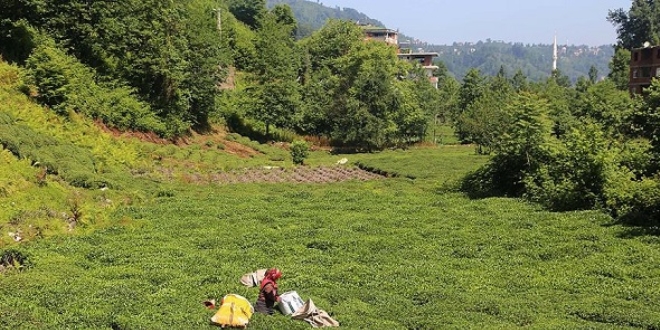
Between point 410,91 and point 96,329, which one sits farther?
point 410,91

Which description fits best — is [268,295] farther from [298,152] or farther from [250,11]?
[250,11]

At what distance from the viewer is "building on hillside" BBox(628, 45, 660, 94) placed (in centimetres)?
7319

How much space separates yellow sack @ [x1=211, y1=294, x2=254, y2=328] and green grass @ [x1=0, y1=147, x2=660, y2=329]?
29cm

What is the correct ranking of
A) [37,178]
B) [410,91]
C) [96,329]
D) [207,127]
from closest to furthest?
[96,329] < [37,178] < [207,127] < [410,91]

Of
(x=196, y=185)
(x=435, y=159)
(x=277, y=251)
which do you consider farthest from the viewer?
(x=435, y=159)

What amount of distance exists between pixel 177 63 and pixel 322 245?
33.1m

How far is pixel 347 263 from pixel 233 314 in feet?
20.2

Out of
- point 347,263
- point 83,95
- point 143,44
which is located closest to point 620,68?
point 143,44

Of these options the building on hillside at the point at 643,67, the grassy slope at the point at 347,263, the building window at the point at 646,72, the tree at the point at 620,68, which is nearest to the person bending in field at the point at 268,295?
the grassy slope at the point at 347,263

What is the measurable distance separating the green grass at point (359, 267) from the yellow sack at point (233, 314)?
0.29m

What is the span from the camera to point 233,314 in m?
11.1

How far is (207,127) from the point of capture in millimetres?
54062

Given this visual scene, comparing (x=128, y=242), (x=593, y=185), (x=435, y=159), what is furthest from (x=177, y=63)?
(x=593, y=185)

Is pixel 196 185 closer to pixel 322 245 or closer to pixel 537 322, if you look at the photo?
pixel 322 245
